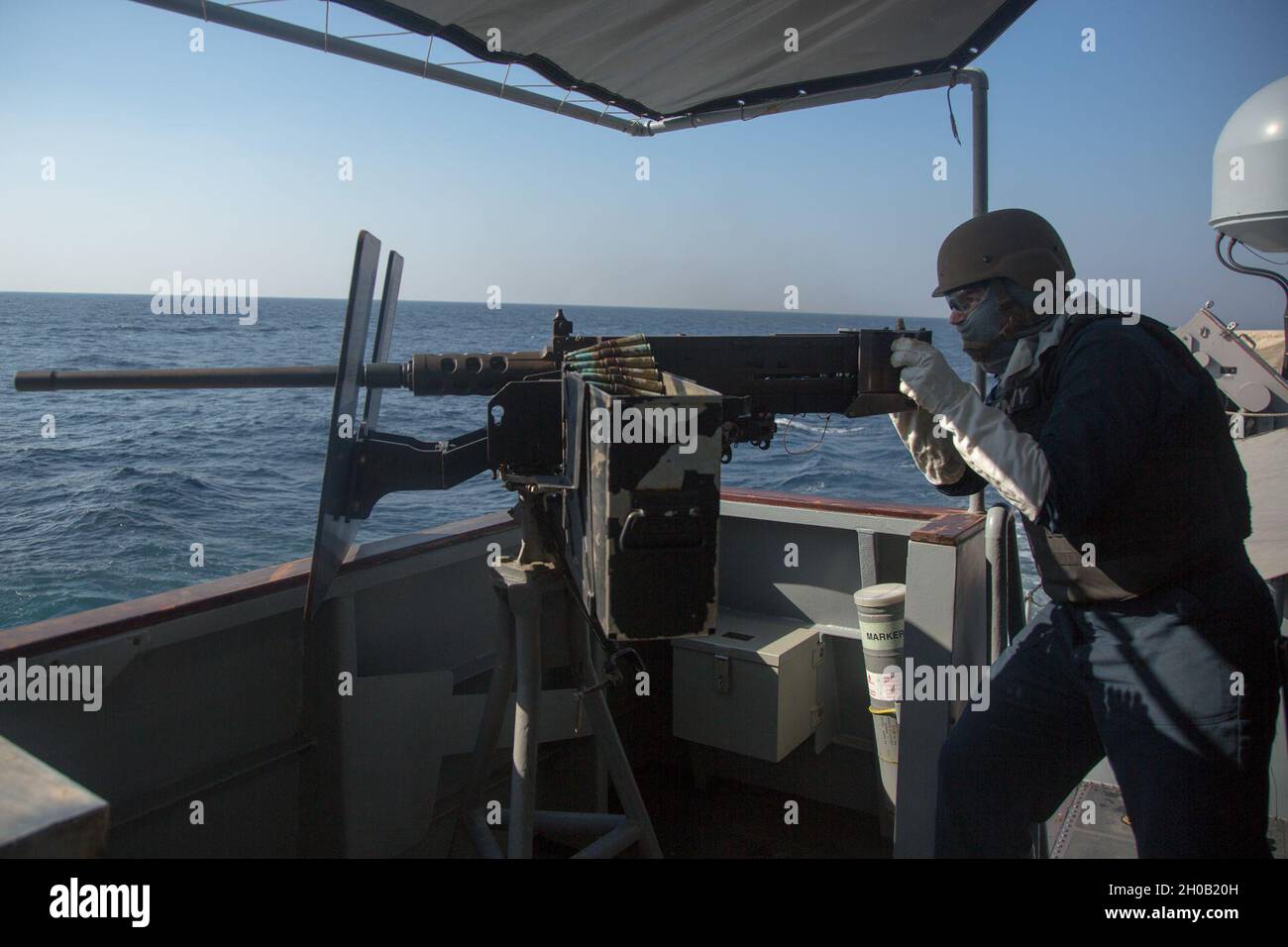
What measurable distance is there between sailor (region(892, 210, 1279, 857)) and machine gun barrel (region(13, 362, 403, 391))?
4.67 ft

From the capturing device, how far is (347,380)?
2166 millimetres

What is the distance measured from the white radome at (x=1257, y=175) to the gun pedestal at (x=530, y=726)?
4485mm

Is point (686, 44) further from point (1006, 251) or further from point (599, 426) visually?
point (599, 426)

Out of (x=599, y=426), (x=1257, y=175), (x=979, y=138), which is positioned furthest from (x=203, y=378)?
(x=1257, y=175)

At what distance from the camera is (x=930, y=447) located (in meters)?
2.83

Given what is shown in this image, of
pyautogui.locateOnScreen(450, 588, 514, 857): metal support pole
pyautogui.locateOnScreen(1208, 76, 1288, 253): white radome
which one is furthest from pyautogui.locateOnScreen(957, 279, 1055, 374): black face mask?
pyautogui.locateOnScreen(1208, 76, 1288, 253): white radome

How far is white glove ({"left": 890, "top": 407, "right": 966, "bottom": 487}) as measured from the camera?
9.20 feet

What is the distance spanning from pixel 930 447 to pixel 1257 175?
11.3 feet

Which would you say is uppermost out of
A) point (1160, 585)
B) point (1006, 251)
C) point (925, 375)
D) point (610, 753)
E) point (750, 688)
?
point (1006, 251)

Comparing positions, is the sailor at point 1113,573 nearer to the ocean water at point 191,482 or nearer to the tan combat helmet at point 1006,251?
the tan combat helmet at point 1006,251

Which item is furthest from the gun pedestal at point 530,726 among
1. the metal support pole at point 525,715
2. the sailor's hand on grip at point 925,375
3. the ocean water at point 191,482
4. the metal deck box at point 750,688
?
the ocean water at point 191,482

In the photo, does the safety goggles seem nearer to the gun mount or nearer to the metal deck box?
the gun mount
